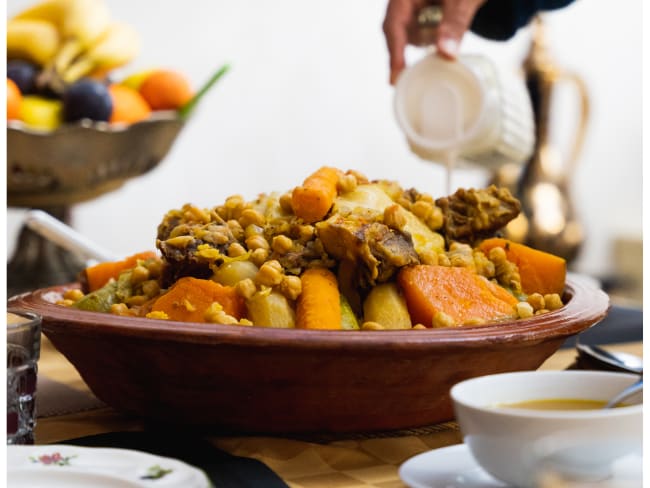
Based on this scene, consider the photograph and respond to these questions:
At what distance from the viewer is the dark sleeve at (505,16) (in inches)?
82.1

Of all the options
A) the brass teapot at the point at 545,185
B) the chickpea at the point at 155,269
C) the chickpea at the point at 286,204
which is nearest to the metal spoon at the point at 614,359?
the chickpea at the point at 286,204

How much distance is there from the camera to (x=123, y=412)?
3.11 feet

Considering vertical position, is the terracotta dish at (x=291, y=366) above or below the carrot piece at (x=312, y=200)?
below

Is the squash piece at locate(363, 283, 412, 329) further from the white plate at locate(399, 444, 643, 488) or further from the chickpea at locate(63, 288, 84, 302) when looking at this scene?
the chickpea at locate(63, 288, 84, 302)

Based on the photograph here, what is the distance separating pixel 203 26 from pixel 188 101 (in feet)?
5.34

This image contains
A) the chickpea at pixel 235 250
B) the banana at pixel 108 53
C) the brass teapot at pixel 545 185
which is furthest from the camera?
the brass teapot at pixel 545 185

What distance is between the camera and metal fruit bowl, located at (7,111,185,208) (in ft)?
5.88

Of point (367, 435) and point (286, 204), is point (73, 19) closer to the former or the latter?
point (286, 204)

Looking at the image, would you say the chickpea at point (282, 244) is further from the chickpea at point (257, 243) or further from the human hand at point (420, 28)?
the human hand at point (420, 28)

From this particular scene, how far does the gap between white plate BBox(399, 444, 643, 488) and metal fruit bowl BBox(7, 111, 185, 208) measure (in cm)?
130

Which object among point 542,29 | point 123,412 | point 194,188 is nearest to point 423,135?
point 123,412

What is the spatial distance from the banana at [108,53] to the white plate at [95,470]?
5.42ft

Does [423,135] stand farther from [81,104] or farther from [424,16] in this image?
[81,104]

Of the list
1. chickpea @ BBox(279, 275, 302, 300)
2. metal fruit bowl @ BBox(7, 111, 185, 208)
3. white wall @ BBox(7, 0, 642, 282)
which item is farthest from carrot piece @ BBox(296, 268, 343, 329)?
white wall @ BBox(7, 0, 642, 282)
